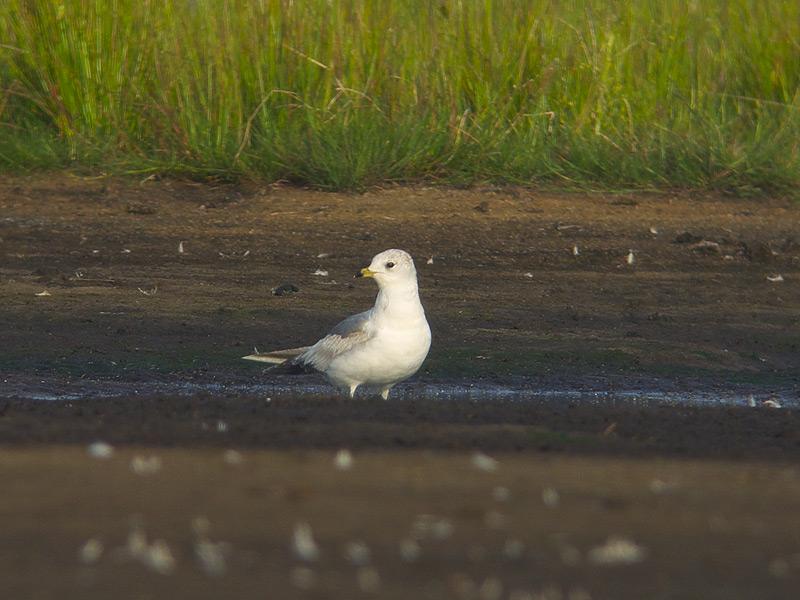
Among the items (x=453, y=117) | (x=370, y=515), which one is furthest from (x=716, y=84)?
(x=370, y=515)

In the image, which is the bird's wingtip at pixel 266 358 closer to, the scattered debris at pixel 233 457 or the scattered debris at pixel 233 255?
the scattered debris at pixel 233 255

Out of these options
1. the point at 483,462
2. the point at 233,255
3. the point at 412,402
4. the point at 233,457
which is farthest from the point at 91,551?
the point at 233,255

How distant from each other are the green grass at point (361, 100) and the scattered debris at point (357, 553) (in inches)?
292

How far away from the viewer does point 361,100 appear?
A: 12.2 metres

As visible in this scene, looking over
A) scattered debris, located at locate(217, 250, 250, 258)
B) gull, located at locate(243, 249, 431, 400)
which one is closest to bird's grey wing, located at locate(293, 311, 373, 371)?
gull, located at locate(243, 249, 431, 400)

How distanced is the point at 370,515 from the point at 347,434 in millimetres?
1119

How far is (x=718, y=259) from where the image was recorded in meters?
11.0

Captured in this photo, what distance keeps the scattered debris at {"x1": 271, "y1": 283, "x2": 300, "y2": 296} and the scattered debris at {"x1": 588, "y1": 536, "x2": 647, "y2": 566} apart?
5629mm

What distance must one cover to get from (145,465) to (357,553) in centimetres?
120

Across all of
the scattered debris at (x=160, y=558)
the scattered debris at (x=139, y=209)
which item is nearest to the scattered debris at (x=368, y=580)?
the scattered debris at (x=160, y=558)

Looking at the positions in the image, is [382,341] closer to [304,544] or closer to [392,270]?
[392,270]

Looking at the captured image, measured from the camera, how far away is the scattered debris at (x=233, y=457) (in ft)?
17.8

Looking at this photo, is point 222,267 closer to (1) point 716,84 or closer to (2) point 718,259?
(2) point 718,259

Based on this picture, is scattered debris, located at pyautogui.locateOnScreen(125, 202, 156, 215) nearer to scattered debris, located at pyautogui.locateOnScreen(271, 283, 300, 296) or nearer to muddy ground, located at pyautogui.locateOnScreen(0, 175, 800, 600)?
muddy ground, located at pyautogui.locateOnScreen(0, 175, 800, 600)
